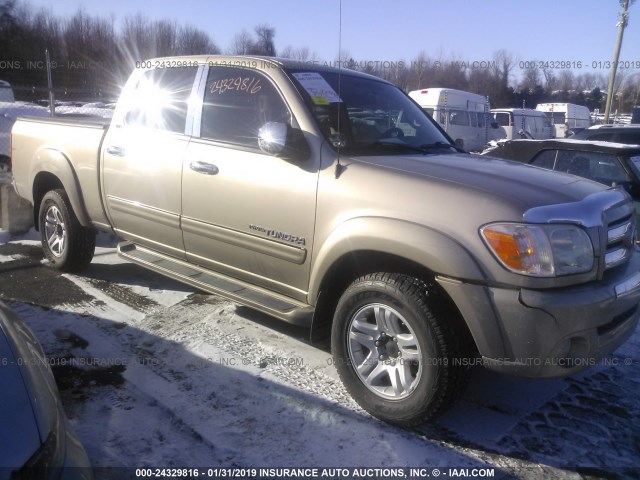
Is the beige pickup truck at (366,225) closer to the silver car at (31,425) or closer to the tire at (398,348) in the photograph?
the tire at (398,348)

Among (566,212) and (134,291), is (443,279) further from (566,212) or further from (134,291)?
(134,291)

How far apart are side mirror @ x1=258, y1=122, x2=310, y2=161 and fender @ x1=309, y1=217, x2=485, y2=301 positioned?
541mm

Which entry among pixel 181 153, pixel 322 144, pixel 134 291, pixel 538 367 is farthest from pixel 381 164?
pixel 134 291

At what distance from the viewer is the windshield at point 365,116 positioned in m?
3.38

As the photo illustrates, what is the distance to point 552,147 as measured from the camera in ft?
19.7

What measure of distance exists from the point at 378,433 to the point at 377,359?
0.39 meters

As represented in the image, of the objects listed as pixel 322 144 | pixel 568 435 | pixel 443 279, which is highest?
pixel 322 144

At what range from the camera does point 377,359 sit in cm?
302

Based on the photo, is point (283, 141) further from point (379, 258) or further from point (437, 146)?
point (437, 146)

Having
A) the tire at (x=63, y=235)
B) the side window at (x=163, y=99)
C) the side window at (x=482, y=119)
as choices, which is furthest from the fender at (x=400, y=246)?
the side window at (x=482, y=119)

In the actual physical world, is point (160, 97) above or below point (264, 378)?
above

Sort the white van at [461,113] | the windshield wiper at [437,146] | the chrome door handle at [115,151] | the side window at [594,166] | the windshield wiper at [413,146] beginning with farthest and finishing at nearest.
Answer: the white van at [461,113], the side window at [594,166], the chrome door handle at [115,151], the windshield wiper at [437,146], the windshield wiper at [413,146]

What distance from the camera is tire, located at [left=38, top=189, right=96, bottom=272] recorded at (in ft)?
16.4

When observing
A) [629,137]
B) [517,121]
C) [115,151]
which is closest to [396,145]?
[115,151]
